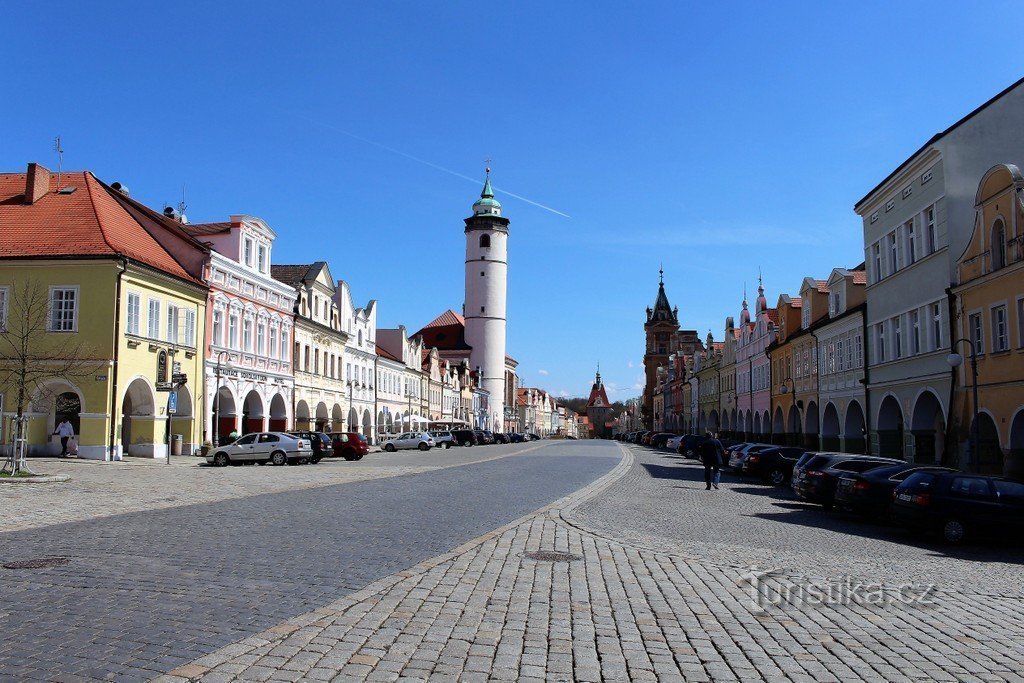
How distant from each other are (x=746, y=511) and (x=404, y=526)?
9.16m

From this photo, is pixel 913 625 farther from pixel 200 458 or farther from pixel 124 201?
pixel 124 201

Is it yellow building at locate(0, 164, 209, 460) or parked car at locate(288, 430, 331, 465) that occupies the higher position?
yellow building at locate(0, 164, 209, 460)

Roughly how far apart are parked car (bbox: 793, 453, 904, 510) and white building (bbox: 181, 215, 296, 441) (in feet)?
104

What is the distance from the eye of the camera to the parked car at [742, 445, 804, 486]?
101 feet

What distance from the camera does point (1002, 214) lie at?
27141mm

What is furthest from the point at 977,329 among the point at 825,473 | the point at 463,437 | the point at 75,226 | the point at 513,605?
the point at 463,437

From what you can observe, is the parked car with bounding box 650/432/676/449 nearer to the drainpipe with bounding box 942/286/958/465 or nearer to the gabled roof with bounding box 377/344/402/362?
the gabled roof with bounding box 377/344/402/362

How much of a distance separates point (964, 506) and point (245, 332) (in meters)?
41.1

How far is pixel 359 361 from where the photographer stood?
73.6 meters

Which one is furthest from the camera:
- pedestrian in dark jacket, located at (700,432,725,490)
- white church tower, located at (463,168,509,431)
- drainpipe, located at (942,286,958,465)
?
white church tower, located at (463,168,509,431)

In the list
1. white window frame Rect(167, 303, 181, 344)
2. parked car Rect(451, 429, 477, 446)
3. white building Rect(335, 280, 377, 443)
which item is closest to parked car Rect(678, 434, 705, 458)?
parked car Rect(451, 429, 477, 446)

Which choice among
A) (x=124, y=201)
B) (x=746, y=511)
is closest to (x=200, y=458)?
(x=124, y=201)

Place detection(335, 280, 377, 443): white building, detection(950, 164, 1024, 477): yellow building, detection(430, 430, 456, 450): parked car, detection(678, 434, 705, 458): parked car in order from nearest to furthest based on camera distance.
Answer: detection(950, 164, 1024, 477): yellow building < detection(678, 434, 705, 458): parked car < detection(335, 280, 377, 443): white building < detection(430, 430, 456, 450): parked car

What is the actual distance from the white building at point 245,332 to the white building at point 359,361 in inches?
518
